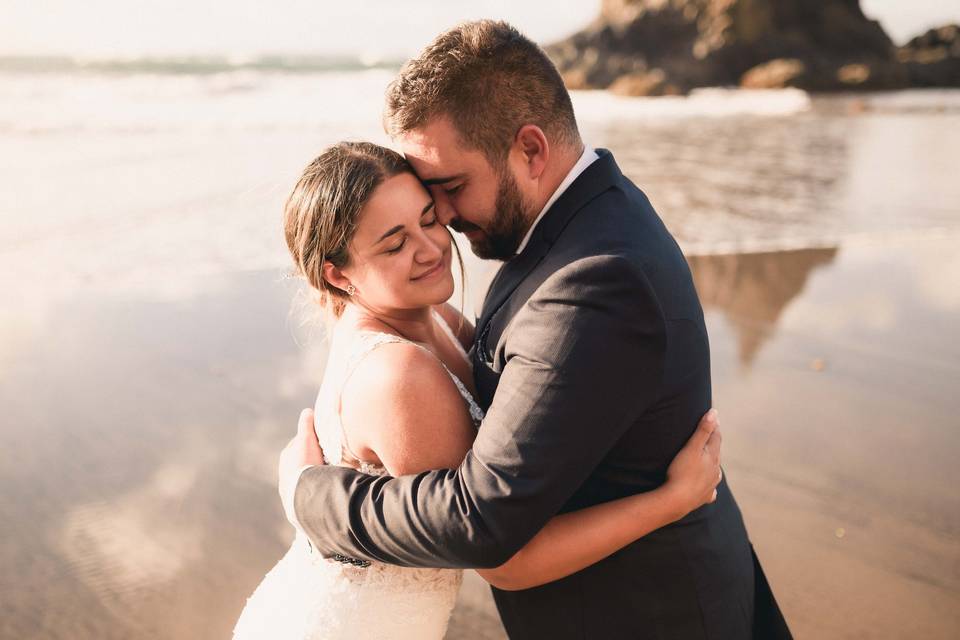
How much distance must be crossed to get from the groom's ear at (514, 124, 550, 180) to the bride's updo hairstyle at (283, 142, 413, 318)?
35 centimetres

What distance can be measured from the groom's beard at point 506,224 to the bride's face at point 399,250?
132mm

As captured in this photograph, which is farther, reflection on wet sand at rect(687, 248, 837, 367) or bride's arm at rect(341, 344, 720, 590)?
reflection on wet sand at rect(687, 248, 837, 367)

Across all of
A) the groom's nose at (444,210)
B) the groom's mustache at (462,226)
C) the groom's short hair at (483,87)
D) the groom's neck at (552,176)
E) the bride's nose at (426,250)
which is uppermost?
the groom's short hair at (483,87)

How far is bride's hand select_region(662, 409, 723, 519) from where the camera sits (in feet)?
5.80

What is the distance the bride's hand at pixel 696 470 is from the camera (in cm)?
177

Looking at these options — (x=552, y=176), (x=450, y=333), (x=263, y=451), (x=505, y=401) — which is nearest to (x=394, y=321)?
(x=450, y=333)

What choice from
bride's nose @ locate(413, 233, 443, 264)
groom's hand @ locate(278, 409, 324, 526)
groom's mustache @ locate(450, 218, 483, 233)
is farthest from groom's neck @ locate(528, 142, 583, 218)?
groom's hand @ locate(278, 409, 324, 526)

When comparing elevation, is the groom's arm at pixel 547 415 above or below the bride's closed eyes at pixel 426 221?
below

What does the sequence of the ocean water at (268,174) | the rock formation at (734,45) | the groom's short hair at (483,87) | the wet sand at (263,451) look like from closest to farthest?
the groom's short hair at (483,87)
the wet sand at (263,451)
the ocean water at (268,174)
the rock formation at (734,45)

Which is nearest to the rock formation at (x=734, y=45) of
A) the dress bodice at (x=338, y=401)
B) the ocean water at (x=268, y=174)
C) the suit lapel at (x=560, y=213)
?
the ocean water at (x=268, y=174)

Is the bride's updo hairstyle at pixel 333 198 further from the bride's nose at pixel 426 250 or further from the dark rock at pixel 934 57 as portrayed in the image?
the dark rock at pixel 934 57

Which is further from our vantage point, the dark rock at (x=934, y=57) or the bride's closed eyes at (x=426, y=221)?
the dark rock at (x=934, y=57)

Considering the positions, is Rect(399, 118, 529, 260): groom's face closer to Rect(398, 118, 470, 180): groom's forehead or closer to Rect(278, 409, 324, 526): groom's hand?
Rect(398, 118, 470, 180): groom's forehead

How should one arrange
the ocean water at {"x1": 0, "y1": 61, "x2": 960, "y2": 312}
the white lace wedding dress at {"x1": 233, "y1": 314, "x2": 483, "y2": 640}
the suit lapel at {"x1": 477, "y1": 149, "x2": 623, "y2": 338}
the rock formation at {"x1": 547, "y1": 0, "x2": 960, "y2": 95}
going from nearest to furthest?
the suit lapel at {"x1": 477, "y1": 149, "x2": 623, "y2": 338} < the white lace wedding dress at {"x1": 233, "y1": 314, "x2": 483, "y2": 640} < the ocean water at {"x1": 0, "y1": 61, "x2": 960, "y2": 312} < the rock formation at {"x1": 547, "y1": 0, "x2": 960, "y2": 95}
